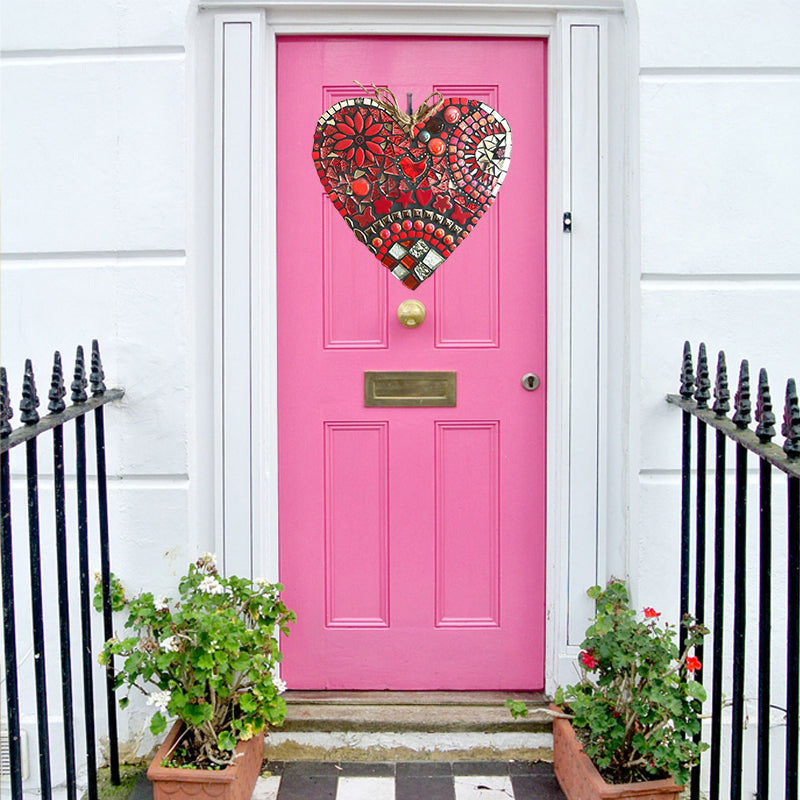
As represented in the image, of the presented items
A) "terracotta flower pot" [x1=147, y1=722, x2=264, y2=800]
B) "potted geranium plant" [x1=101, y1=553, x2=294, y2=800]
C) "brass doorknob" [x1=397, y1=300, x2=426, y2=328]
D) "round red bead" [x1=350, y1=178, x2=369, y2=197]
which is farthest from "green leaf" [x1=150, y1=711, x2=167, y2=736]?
"round red bead" [x1=350, y1=178, x2=369, y2=197]

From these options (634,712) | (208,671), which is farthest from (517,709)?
(208,671)

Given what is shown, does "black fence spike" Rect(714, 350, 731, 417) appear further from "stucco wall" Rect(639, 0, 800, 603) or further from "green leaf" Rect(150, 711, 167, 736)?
"green leaf" Rect(150, 711, 167, 736)

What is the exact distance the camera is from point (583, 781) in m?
2.56

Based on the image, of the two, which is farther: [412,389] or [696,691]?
[412,389]

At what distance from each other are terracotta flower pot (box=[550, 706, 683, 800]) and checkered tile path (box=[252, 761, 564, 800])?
81 mm

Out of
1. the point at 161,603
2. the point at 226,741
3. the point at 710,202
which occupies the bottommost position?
the point at 226,741

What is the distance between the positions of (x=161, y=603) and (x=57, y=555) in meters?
0.44

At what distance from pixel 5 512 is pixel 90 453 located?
0.86 metres

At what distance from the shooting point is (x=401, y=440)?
307 cm

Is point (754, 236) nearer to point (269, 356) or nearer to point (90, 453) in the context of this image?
point (269, 356)

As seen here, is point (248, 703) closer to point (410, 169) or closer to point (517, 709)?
point (517, 709)

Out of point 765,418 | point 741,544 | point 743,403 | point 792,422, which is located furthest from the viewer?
point 741,544

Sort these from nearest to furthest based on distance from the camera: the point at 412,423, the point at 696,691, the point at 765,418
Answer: the point at 765,418
the point at 696,691
the point at 412,423

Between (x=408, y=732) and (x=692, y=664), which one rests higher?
(x=692, y=664)
